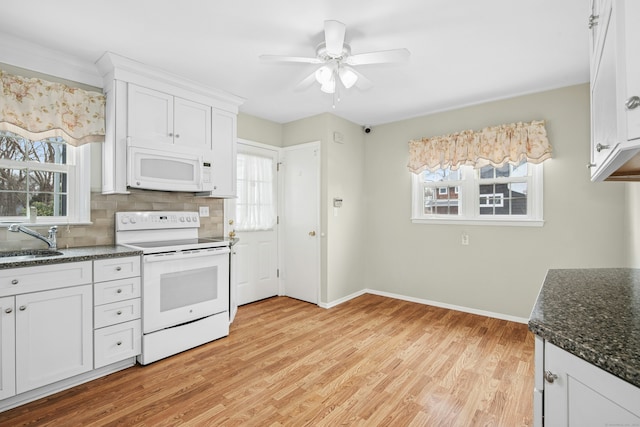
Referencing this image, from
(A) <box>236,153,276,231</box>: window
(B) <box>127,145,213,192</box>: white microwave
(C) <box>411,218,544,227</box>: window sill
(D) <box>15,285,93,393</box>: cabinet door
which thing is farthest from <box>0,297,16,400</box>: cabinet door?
(C) <box>411,218,544,227</box>: window sill

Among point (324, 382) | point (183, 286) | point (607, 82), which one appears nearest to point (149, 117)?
point (183, 286)

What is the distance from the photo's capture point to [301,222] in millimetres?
4219

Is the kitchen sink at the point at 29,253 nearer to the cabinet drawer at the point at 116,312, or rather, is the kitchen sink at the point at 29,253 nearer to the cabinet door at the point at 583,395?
the cabinet drawer at the point at 116,312

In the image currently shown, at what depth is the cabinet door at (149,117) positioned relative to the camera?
8.63ft

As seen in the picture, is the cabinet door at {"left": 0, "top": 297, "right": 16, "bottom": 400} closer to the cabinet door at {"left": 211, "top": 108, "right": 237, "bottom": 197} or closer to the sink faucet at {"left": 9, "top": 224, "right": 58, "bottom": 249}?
the sink faucet at {"left": 9, "top": 224, "right": 58, "bottom": 249}

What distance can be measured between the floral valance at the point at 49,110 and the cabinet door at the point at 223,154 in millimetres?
960

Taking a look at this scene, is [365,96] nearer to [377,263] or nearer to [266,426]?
[377,263]

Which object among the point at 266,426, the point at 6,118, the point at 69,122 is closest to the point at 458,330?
the point at 266,426

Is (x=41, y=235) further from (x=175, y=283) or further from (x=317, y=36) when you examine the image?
(x=317, y=36)

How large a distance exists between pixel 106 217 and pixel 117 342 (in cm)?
110

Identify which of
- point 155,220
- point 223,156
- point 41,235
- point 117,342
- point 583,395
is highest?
point 223,156

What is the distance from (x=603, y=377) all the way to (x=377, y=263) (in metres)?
3.71

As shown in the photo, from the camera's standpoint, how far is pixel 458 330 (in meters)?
3.19

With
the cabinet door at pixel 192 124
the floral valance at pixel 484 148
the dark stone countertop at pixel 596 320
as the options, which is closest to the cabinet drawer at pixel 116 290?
the cabinet door at pixel 192 124
